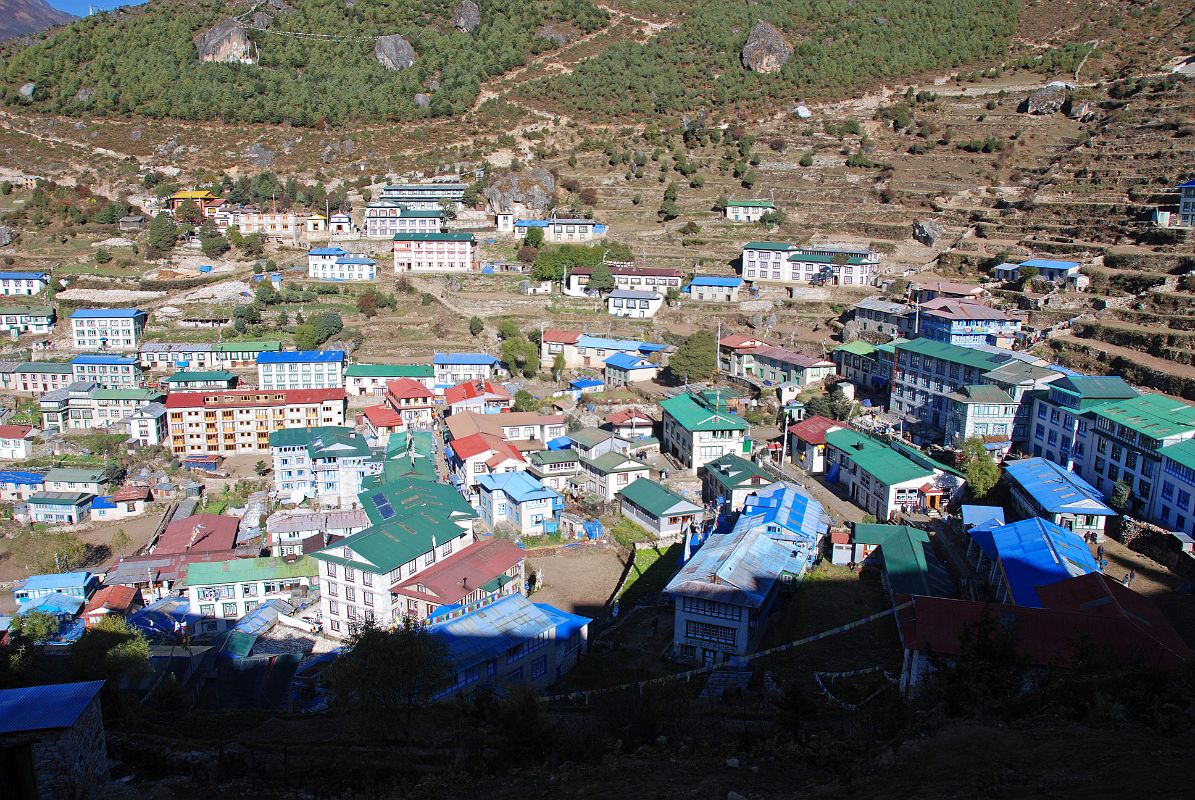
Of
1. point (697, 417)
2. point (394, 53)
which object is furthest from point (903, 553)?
point (394, 53)

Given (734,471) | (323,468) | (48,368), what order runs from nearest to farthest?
(734,471) → (323,468) → (48,368)

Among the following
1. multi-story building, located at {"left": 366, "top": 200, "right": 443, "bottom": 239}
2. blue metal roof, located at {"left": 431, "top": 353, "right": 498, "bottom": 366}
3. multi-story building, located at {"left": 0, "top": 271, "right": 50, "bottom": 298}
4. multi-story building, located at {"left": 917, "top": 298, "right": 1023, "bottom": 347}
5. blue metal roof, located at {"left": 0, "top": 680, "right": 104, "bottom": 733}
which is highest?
multi-story building, located at {"left": 366, "top": 200, "right": 443, "bottom": 239}

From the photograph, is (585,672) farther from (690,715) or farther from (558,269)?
(558,269)

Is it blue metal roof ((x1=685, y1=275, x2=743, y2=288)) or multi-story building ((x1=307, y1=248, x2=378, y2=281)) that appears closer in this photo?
blue metal roof ((x1=685, y1=275, x2=743, y2=288))

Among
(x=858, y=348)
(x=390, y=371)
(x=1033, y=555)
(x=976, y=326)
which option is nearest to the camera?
(x=1033, y=555)

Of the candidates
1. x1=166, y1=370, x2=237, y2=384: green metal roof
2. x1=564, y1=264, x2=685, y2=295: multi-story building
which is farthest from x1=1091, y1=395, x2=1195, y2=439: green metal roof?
x1=166, y1=370, x2=237, y2=384: green metal roof

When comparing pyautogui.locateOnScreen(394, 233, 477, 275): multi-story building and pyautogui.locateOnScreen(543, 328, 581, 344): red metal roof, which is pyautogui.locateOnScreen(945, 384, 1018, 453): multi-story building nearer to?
pyautogui.locateOnScreen(543, 328, 581, 344): red metal roof

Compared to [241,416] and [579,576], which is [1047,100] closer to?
[579,576]

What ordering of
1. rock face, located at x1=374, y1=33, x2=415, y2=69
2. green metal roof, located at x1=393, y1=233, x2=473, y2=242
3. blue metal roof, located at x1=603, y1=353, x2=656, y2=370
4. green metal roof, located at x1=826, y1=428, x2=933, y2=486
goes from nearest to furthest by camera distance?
green metal roof, located at x1=826, y1=428, x2=933, y2=486 → blue metal roof, located at x1=603, y1=353, x2=656, y2=370 → green metal roof, located at x1=393, y1=233, x2=473, y2=242 → rock face, located at x1=374, y1=33, x2=415, y2=69
